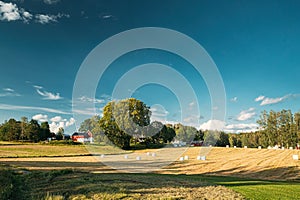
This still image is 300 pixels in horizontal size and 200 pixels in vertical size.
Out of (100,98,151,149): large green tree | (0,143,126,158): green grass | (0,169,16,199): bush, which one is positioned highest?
(100,98,151,149): large green tree

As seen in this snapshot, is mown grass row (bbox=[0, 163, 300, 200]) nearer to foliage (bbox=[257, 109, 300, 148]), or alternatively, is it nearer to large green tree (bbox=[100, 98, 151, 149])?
large green tree (bbox=[100, 98, 151, 149])

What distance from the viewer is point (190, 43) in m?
28.1

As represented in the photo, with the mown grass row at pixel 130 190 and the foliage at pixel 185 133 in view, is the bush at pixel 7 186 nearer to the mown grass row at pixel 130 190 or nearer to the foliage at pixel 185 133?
the mown grass row at pixel 130 190

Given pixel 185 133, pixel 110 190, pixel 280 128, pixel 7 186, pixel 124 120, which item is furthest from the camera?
pixel 185 133

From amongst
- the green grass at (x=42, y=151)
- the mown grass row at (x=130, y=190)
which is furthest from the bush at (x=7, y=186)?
the green grass at (x=42, y=151)

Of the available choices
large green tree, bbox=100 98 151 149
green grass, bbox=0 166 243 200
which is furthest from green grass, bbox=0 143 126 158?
green grass, bbox=0 166 243 200

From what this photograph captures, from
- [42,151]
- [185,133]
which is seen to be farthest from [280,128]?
[42,151]

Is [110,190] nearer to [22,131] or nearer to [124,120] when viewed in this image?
[124,120]

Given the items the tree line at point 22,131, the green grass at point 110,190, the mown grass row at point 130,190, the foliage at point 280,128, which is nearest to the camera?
the mown grass row at point 130,190

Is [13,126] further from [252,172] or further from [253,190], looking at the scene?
[253,190]

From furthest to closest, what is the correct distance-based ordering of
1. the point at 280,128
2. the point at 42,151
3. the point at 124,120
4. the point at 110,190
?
the point at 280,128
the point at 124,120
the point at 42,151
the point at 110,190

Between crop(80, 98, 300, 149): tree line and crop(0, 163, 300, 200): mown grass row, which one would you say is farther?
crop(80, 98, 300, 149): tree line

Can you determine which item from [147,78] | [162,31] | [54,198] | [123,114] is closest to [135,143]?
[123,114]

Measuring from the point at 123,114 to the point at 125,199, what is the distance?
177 ft
